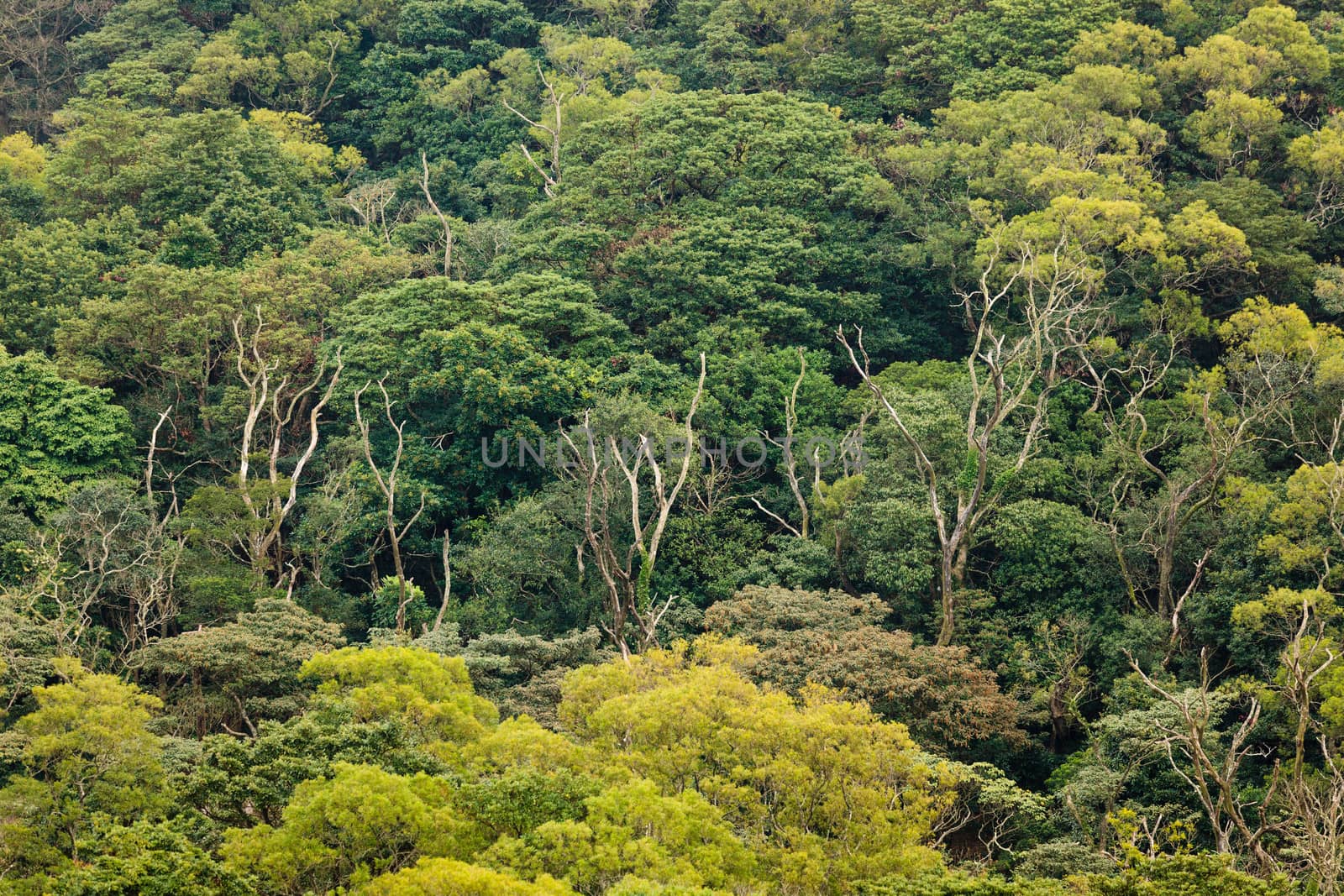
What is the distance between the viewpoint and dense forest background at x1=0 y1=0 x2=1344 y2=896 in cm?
2044

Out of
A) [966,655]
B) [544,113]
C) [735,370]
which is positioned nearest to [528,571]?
[735,370]

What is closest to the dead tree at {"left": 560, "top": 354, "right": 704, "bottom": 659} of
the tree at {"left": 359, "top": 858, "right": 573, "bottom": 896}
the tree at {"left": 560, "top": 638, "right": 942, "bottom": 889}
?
the tree at {"left": 560, "top": 638, "right": 942, "bottom": 889}

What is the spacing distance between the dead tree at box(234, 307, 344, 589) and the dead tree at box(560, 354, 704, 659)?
587cm

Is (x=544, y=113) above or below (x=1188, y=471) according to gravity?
above

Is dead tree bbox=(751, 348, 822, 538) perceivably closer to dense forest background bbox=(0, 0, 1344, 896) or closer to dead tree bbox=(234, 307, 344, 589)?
dense forest background bbox=(0, 0, 1344, 896)

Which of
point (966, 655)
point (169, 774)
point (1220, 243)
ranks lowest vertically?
point (966, 655)

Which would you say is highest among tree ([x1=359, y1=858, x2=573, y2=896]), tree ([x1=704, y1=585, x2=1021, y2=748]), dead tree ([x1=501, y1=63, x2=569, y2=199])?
dead tree ([x1=501, y1=63, x2=569, y2=199])

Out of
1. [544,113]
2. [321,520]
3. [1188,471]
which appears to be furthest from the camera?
[544,113]

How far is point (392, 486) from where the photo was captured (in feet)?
103

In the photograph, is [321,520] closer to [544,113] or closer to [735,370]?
[735,370]

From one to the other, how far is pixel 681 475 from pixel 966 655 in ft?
21.2

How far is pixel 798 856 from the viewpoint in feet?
63.1

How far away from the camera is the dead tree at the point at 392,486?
3038cm

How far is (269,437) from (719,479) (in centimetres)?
1068
